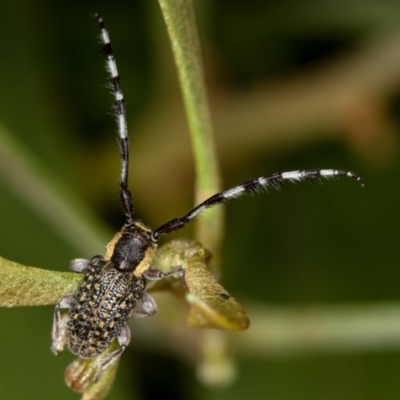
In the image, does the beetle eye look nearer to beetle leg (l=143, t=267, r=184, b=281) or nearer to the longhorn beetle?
the longhorn beetle

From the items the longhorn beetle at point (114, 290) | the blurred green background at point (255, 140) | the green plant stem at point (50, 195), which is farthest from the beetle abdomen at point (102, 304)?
the blurred green background at point (255, 140)

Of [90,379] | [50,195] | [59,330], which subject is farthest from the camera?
[50,195]

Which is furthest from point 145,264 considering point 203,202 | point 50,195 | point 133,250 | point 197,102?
point 50,195

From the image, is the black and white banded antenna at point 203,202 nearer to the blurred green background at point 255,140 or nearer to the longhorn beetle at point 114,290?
the longhorn beetle at point 114,290

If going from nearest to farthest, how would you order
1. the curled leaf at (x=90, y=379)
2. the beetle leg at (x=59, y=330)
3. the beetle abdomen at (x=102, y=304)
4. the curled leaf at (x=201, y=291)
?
the curled leaf at (x=201, y=291), the curled leaf at (x=90, y=379), the beetle abdomen at (x=102, y=304), the beetle leg at (x=59, y=330)

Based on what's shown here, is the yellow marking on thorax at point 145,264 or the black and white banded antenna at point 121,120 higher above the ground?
the black and white banded antenna at point 121,120

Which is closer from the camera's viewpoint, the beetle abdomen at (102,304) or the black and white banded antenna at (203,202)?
the beetle abdomen at (102,304)

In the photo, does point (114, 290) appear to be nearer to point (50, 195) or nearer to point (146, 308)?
point (146, 308)
